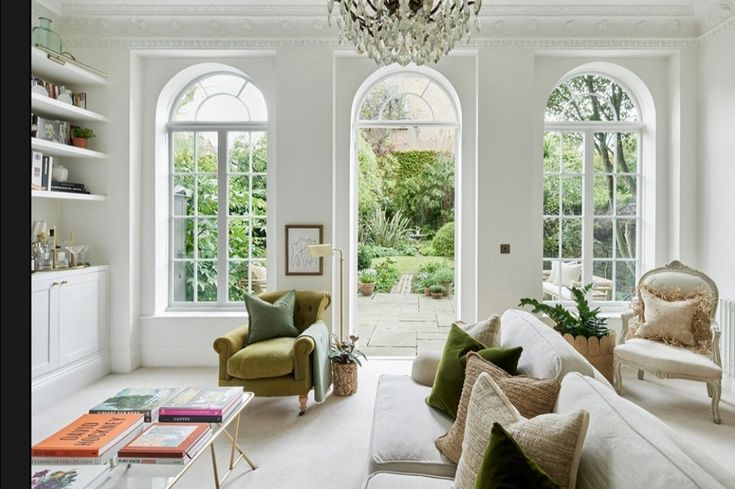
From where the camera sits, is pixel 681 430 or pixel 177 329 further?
pixel 177 329

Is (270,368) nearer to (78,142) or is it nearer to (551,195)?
(78,142)

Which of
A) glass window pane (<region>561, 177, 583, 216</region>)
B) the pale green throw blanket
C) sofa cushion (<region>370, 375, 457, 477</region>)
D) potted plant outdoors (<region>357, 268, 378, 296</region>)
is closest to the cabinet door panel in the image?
the pale green throw blanket

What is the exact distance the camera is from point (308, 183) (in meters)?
4.14

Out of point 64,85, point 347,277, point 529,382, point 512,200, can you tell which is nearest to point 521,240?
point 512,200

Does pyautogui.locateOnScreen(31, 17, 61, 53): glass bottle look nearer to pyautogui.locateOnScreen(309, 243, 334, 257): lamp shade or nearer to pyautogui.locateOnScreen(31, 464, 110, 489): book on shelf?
pyautogui.locateOnScreen(309, 243, 334, 257): lamp shade

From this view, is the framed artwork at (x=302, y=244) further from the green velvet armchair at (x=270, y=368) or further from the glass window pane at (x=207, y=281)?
the green velvet armchair at (x=270, y=368)

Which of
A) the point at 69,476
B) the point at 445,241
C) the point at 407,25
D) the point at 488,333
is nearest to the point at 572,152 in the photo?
the point at 445,241

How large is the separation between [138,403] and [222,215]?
2654mm

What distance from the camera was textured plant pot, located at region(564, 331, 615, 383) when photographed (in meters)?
3.53

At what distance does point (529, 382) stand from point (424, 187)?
11.1ft

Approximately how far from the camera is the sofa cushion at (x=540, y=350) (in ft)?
5.58

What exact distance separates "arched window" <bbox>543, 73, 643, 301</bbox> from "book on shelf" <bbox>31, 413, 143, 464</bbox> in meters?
3.91

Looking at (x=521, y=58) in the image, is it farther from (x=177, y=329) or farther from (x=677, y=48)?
(x=177, y=329)

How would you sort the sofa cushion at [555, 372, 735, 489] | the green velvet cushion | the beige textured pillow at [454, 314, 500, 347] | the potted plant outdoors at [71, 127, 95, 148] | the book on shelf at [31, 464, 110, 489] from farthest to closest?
the potted plant outdoors at [71, 127, 95, 148] < the beige textured pillow at [454, 314, 500, 347] < the book on shelf at [31, 464, 110, 489] < the green velvet cushion < the sofa cushion at [555, 372, 735, 489]
